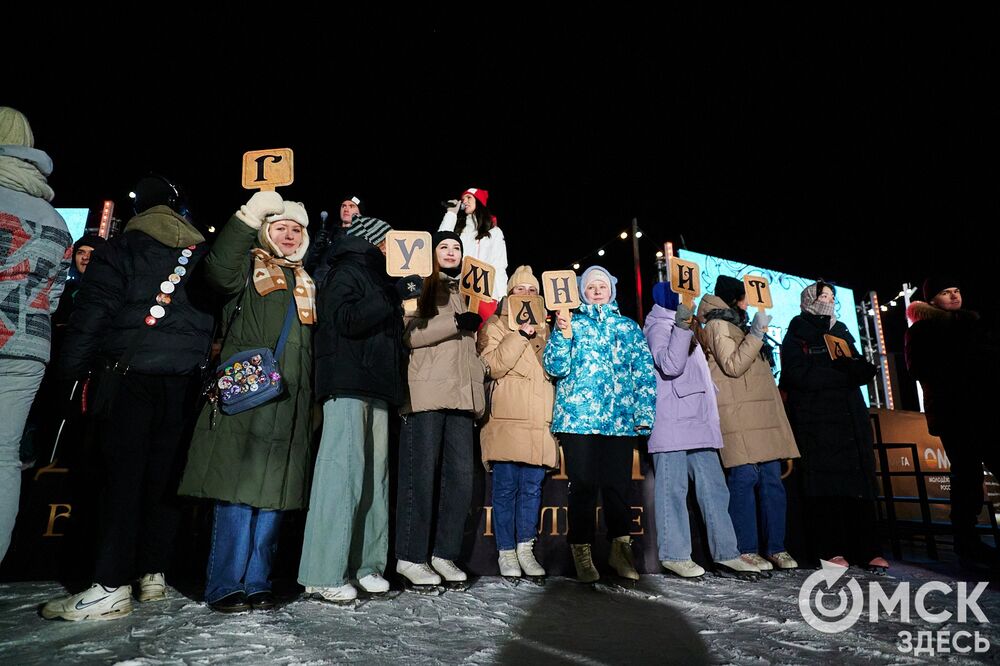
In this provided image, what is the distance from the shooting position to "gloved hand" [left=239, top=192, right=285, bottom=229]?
2.35 meters

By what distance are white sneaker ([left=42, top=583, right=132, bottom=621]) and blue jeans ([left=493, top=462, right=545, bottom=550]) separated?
1916 mm

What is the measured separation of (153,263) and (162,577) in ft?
4.87

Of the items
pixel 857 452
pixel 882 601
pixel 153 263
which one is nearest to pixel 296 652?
pixel 153 263

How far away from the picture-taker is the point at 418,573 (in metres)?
2.80

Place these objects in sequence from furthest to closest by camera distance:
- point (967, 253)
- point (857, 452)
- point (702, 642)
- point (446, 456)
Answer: point (967, 253) < point (857, 452) < point (446, 456) < point (702, 642)

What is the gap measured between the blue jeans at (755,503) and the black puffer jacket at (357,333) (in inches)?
95.9

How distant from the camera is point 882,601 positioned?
2.76 m

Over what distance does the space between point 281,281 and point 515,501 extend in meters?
1.95

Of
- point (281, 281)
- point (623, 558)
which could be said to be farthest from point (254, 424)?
point (623, 558)

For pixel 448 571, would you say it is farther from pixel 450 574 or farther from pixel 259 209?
pixel 259 209

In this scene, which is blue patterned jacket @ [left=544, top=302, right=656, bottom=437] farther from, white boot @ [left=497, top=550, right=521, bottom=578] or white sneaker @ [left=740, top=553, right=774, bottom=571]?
white sneaker @ [left=740, top=553, right=774, bottom=571]

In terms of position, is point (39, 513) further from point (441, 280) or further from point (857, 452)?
point (857, 452)

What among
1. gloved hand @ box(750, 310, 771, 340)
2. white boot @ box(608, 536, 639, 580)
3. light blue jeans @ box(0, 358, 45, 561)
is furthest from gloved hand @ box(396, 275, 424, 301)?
gloved hand @ box(750, 310, 771, 340)
